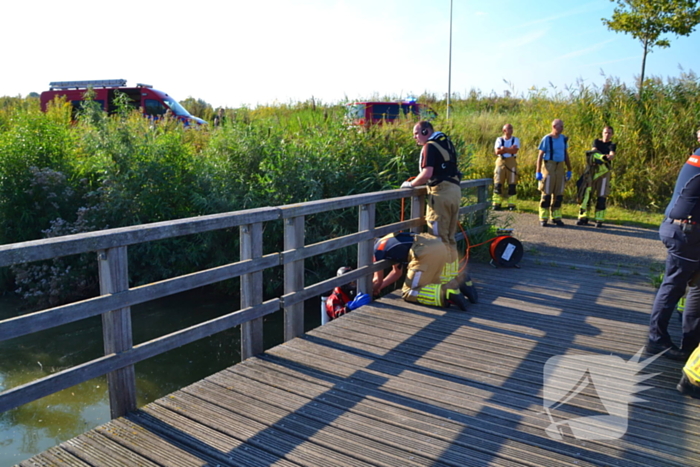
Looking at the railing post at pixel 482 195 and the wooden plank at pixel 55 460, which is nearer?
the wooden plank at pixel 55 460

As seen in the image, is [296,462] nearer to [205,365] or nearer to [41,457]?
[41,457]

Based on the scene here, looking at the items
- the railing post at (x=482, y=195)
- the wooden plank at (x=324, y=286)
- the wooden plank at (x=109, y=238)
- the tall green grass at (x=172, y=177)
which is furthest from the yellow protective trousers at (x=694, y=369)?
the tall green grass at (x=172, y=177)

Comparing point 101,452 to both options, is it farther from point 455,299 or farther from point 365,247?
point 455,299

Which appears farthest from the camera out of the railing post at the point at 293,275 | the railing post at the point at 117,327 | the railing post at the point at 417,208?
the railing post at the point at 417,208

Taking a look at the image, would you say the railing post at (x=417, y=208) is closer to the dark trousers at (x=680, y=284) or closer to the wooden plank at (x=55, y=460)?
the dark trousers at (x=680, y=284)

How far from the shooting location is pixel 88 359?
7.89 meters

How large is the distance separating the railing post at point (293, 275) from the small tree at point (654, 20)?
1597 centimetres

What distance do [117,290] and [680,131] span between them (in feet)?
49.2

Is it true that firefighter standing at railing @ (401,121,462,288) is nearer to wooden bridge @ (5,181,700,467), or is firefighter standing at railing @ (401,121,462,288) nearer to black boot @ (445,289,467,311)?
black boot @ (445,289,467,311)

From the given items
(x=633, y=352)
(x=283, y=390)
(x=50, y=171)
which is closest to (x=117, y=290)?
(x=283, y=390)

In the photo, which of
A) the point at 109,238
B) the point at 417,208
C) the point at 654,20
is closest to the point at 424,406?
the point at 109,238

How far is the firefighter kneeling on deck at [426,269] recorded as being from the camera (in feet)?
20.0

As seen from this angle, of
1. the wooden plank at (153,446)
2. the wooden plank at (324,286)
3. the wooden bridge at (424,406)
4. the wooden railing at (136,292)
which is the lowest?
the wooden bridge at (424,406)

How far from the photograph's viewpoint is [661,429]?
3.62m
